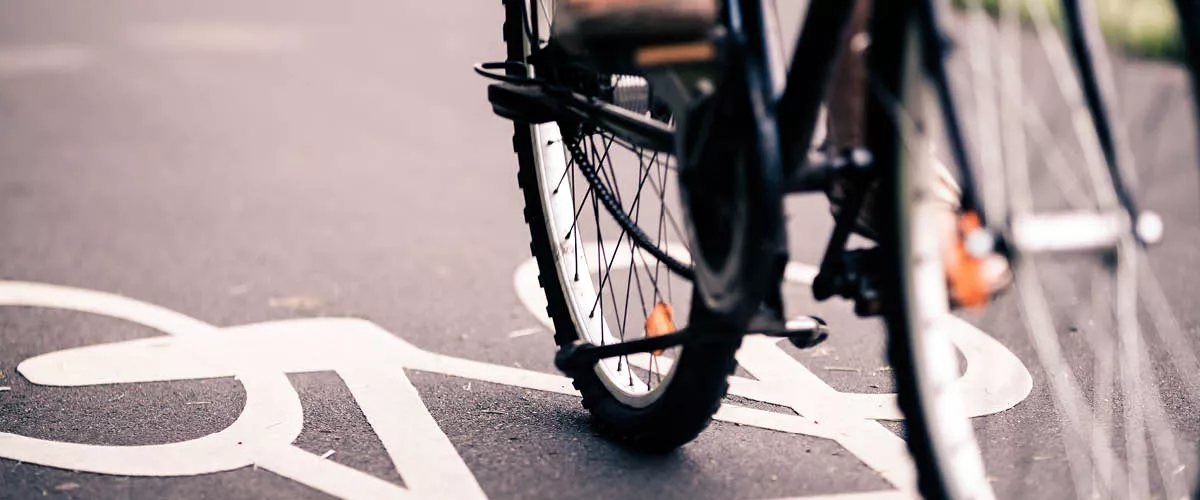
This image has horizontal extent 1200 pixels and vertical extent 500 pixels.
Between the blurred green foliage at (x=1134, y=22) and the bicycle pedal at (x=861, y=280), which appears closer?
the blurred green foliage at (x=1134, y=22)

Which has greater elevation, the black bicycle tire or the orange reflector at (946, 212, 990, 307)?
the orange reflector at (946, 212, 990, 307)

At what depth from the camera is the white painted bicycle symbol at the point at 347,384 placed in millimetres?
2953

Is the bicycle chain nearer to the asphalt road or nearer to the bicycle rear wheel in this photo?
the asphalt road

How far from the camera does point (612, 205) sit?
303 centimetres

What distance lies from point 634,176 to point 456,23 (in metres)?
8.13

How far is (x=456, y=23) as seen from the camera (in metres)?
11.3

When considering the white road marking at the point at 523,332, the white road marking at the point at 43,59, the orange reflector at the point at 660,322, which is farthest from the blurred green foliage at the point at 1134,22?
the white road marking at the point at 43,59

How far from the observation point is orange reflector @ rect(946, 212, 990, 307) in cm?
186

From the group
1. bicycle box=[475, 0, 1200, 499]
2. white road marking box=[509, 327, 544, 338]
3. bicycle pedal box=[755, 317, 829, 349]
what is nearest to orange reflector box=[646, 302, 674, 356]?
bicycle box=[475, 0, 1200, 499]

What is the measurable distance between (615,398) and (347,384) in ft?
2.82

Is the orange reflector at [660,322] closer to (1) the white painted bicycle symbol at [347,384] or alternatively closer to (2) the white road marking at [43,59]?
(1) the white painted bicycle symbol at [347,384]

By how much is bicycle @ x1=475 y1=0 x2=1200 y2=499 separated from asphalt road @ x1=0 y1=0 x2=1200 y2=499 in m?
0.18

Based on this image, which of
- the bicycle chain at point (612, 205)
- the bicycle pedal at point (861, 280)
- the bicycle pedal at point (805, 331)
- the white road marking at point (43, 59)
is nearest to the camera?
the bicycle pedal at point (861, 280)

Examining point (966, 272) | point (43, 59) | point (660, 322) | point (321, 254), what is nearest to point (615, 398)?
point (660, 322)
